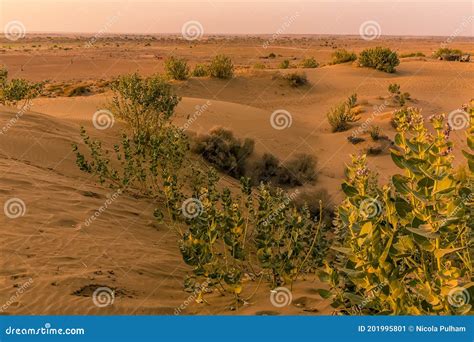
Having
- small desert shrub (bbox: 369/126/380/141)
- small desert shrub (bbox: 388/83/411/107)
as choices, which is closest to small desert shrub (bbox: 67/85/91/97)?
small desert shrub (bbox: 369/126/380/141)

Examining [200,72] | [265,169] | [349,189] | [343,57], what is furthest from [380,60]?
[349,189]

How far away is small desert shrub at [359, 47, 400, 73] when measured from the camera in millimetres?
25750

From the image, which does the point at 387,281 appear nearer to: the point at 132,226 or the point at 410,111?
the point at 410,111

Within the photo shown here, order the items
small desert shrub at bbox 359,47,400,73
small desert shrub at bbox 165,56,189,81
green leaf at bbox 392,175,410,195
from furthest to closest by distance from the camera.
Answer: small desert shrub at bbox 359,47,400,73
small desert shrub at bbox 165,56,189,81
green leaf at bbox 392,175,410,195

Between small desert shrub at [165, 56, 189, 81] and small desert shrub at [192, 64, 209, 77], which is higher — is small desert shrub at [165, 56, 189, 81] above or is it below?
below

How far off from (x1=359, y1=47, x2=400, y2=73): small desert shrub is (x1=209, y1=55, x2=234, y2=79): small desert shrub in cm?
814

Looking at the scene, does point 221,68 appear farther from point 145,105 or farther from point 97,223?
point 97,223

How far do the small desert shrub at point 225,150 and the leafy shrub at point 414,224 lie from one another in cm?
765

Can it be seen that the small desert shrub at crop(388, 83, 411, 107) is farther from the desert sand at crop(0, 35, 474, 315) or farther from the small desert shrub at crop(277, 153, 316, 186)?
the small desert shrub at crop(277, 153, 316, 186)

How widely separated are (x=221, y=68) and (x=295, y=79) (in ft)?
11.3

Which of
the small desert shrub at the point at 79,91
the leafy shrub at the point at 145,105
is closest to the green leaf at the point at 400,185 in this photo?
the leafy shrub at the point at 145,105

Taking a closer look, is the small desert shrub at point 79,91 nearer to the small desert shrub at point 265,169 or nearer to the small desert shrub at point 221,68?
the small desert shrub at point 221,68

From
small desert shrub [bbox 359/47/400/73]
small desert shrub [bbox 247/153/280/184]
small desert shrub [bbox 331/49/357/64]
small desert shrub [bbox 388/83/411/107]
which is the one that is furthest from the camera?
small desert shrub [bbox 331/49/357/64]

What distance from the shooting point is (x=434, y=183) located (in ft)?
8.13
